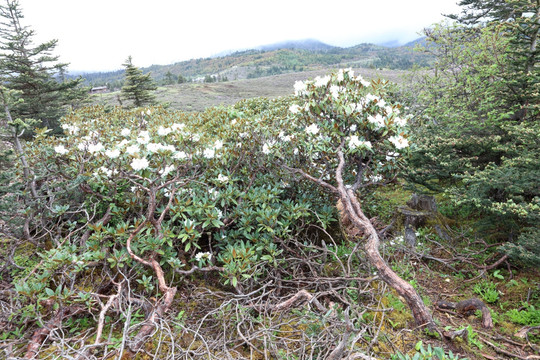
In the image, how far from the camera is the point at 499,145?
3590 millimetres

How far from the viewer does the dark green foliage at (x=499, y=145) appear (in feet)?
9.81

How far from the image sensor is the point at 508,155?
149 inches

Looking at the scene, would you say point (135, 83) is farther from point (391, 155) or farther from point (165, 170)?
point (391, 155)

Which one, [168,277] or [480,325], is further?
[168,277]

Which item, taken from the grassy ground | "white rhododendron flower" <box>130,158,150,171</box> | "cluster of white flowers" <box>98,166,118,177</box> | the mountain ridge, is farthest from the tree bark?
the mountain ridge

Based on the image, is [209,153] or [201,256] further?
[209,153]

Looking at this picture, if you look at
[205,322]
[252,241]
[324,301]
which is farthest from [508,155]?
[205,322]

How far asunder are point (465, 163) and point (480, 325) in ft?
7.32

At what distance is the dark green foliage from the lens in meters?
2.99

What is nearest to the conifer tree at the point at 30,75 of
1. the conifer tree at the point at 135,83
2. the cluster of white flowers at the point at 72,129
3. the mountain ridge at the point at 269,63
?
Answer: the conifer tree at the point at 135,83

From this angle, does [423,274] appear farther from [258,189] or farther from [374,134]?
[258,189]

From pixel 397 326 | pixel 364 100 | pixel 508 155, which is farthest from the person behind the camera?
pixel 508 155

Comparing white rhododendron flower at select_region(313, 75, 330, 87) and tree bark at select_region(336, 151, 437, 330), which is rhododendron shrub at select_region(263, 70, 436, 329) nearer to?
white rhododendron flower at select_region(313, 75, 330, 87)

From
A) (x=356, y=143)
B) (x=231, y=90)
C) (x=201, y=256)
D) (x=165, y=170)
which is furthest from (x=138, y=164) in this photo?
(x=231, y=90)
